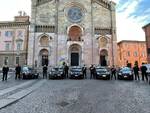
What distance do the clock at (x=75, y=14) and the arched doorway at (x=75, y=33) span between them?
1.68 meters

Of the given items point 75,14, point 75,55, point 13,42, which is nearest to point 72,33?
point 75,14

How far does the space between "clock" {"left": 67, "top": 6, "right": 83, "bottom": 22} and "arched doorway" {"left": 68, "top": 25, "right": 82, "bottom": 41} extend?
1677mm

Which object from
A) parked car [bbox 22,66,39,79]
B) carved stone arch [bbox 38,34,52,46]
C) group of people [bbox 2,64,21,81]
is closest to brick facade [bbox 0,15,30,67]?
carved stone arch [bbox 38,34,52,46]

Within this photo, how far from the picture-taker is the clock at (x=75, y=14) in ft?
139

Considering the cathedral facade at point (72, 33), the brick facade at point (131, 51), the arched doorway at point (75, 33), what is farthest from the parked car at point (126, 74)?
the brick facade at point (131, 51)

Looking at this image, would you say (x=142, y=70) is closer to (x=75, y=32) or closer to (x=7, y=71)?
(x=7, y=71)

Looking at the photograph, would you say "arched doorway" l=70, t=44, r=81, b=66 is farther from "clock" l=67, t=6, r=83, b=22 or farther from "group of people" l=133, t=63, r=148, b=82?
"group of people" l=133, t=63, r=148, b=82

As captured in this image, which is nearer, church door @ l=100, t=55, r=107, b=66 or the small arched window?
the small arched window

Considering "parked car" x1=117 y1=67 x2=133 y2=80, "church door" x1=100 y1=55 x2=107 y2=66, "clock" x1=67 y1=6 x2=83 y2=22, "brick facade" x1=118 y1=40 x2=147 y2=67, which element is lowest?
"parked car" x1=117 y1=67 x2=133 y2=80

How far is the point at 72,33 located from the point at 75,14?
14.1 ft

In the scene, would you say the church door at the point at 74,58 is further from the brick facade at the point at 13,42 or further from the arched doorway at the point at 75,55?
the brick facade at the point at 13,42

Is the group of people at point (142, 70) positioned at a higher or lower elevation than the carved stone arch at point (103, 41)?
lower

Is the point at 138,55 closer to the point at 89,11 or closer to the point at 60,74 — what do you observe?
the point at 89,11

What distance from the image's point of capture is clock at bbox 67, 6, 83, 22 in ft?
139
